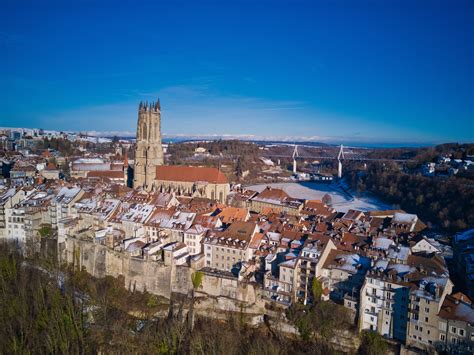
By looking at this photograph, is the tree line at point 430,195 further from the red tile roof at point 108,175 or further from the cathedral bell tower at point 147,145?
the red tile roof at point 108,175

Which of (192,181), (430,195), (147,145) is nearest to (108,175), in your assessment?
(147,145)

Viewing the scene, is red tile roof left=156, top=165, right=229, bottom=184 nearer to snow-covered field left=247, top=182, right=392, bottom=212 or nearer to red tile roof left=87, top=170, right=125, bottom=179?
red tile roof left=87, top=170, right=125, bottom=179

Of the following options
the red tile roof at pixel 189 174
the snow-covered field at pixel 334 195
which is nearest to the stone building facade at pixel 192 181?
the red tile roof at pixel 189 174

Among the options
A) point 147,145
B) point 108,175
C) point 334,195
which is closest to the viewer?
point 147,145

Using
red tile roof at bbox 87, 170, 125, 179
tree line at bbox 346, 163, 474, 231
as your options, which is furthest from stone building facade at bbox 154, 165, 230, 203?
tree line at bbox 346, 163, 474, 231

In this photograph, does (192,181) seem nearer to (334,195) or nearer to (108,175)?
(108,175)
